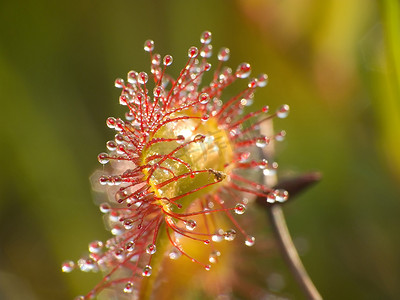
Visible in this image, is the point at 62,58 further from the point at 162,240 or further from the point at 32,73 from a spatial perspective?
the point at 162,240

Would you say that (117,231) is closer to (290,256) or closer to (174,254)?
(174,254)

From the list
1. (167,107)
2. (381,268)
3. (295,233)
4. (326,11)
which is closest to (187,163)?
(167,107)

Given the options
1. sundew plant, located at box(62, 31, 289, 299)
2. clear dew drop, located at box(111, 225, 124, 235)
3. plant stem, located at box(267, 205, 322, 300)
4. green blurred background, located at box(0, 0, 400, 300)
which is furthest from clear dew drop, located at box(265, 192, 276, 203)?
green blurred background, located at box(0, 0, 400, 300)

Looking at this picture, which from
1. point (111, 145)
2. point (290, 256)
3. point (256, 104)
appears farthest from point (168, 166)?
point (256, 104)

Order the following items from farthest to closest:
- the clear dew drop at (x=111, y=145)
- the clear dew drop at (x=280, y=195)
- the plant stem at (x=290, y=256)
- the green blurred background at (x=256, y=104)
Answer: the green blurred background at (x=256, y=104) → the plant stem at (x=290, y=256) → the clear dew drop at (x=280, y=195) → the clear dew drop at (x=111, y=145)

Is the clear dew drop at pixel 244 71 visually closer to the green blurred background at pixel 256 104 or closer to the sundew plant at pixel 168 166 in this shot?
the sundew plant at pixel 168 166

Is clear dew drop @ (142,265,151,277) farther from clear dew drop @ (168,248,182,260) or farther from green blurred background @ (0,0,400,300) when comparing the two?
green blurred background @ (0,0,400,300)

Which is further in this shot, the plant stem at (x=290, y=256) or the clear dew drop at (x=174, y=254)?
the plant stem at (x=290, y=256)

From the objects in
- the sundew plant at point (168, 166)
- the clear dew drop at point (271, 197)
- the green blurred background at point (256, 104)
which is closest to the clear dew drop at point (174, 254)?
the sundew plant at point (168, 166)
